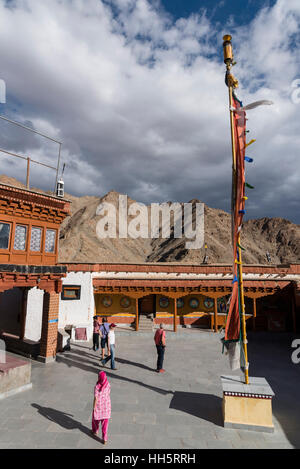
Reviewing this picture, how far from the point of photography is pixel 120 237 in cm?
9394

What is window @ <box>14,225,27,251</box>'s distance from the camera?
10711mm

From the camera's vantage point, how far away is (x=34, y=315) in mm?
15258

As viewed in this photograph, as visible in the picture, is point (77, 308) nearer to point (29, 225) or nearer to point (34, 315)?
point (34, 315)

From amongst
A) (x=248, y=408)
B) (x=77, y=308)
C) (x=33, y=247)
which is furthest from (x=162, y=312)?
(x=248, y=408)

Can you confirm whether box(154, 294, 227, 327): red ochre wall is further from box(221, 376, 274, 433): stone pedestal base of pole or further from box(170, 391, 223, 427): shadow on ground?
box(221, 376, 274, 433): stone pedestal base of pole

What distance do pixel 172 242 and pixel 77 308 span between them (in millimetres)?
85089

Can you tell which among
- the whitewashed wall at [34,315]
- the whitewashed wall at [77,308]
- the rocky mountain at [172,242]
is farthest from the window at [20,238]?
the rocky mountain at [172,242]

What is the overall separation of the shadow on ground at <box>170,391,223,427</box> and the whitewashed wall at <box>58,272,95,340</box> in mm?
9370

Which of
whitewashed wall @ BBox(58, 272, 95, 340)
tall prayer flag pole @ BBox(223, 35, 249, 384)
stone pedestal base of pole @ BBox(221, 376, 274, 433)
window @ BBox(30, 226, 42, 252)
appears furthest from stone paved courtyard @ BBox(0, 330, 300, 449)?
window @ BBox(30, 226, 42, 252)

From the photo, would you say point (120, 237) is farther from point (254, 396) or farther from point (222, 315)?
point (254, 396)

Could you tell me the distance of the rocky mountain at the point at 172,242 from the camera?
75250mm

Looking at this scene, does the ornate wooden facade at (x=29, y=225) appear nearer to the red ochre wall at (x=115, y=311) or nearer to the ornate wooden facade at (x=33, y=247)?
the ornate wooden facade at (x=33, y=247)
